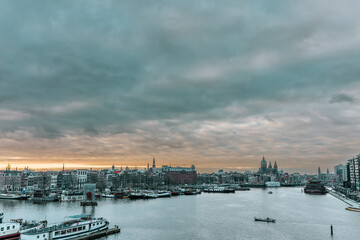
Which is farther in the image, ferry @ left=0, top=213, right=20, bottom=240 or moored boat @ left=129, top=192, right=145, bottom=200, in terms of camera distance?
moored boat @ left=129, top=192, right=145, bottom=200

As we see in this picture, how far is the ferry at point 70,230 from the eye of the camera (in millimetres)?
54997

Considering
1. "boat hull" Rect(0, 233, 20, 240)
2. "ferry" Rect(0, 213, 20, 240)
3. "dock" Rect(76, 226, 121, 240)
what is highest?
"ferry" Rect(0, 213, 20, 240)

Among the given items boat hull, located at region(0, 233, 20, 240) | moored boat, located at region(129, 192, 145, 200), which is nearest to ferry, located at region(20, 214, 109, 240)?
boat hull, located at region(0, 233, 20, 240)

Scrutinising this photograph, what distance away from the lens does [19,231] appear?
193 feet

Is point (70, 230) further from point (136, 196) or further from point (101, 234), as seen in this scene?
point (136, 196)

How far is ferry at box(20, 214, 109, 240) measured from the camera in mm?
54997

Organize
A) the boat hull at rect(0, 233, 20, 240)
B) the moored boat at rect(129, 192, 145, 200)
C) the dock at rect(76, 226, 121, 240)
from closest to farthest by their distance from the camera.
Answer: the boat hull at rect(0, 233, 20, 240) → the dock at rect(76, 226, 121, 240) → the moored boat at rect(129, 192, 145, 200)

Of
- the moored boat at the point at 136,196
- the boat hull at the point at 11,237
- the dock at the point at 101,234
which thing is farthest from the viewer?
the moored boat at the point at 136,196

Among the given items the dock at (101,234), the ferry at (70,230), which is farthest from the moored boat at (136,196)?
the dock at (101,234)

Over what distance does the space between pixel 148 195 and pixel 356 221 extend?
109 metres

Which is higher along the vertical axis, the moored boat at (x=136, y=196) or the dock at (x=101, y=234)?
the dock at (x=101, y=234)

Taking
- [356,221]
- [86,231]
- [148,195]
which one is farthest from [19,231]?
[148,195]

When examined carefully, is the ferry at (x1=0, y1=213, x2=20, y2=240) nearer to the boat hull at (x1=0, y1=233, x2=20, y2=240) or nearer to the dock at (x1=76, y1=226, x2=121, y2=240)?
the boat hull at (x1=0, y1=233, x2=20, y2=240)

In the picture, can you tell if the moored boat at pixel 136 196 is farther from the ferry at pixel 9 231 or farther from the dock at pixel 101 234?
the ferry at pixel 9 231
